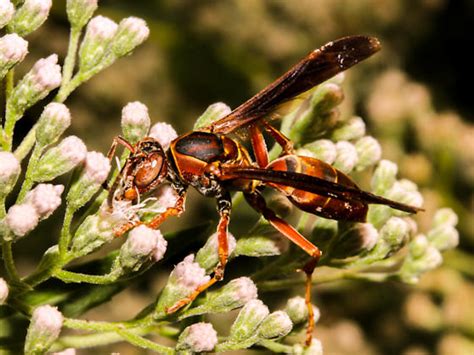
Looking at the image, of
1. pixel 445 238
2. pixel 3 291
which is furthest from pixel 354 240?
pixel 3 291

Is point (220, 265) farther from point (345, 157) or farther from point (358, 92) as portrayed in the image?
point (358, 92)

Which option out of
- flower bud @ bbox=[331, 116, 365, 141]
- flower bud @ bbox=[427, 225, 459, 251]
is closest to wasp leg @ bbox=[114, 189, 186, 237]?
flower bud @ bbox=[331, 116, 365, 141]

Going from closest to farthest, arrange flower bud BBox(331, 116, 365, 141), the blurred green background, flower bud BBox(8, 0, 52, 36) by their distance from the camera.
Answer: flower bud BBox(8, 0, 52, 36)
flower bud BBox(331, 116, 365, 141)
the blurred green background

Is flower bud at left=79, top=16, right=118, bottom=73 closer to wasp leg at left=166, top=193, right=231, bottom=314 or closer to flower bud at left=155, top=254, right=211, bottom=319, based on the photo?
wasp leg at left=166, top=193, right=231, bottom=314

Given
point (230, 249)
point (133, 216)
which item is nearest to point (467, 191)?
point (230, 249)

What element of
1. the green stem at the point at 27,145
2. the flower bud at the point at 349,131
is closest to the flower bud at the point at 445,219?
the flower bud at the point at 349,131

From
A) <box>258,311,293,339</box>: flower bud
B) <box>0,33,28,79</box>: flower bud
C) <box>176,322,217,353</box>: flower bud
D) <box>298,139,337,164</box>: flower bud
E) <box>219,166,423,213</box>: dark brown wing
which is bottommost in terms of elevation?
<box>258,311,293,339</box>: flower bud
